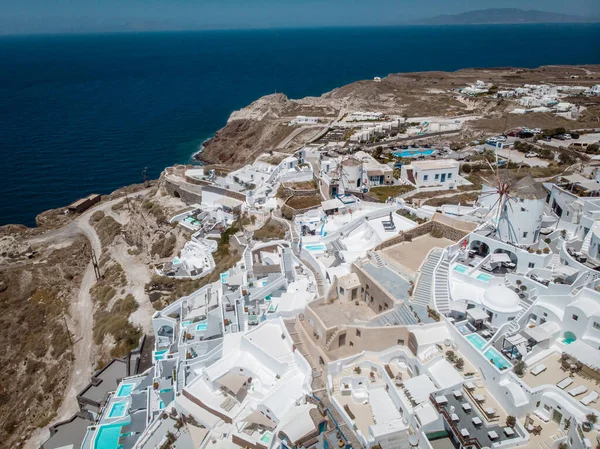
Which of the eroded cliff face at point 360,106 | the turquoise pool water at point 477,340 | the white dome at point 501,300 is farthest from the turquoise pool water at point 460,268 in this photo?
the eroded cliff face at point 360,106

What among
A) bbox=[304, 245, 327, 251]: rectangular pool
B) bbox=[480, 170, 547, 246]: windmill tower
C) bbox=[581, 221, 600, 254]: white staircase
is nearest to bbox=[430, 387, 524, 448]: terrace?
bbox=[480, 170, 547, 246]: windmill tower

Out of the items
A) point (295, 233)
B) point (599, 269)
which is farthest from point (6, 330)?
point (599, 269)

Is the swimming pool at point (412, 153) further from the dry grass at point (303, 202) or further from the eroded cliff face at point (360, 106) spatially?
the eroded cliff face at point (360, 106)

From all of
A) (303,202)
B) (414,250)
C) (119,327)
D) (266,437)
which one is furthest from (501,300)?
(119,327)

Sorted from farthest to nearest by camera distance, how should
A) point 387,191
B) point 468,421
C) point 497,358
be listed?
point 387,191
point 497,358
point 468,421

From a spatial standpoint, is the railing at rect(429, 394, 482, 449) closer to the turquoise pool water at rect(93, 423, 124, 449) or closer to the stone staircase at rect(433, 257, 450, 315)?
the stone staircase at rect(433, 257, 450, 315)

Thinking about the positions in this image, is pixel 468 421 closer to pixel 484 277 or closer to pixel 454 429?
pixel 454 429
